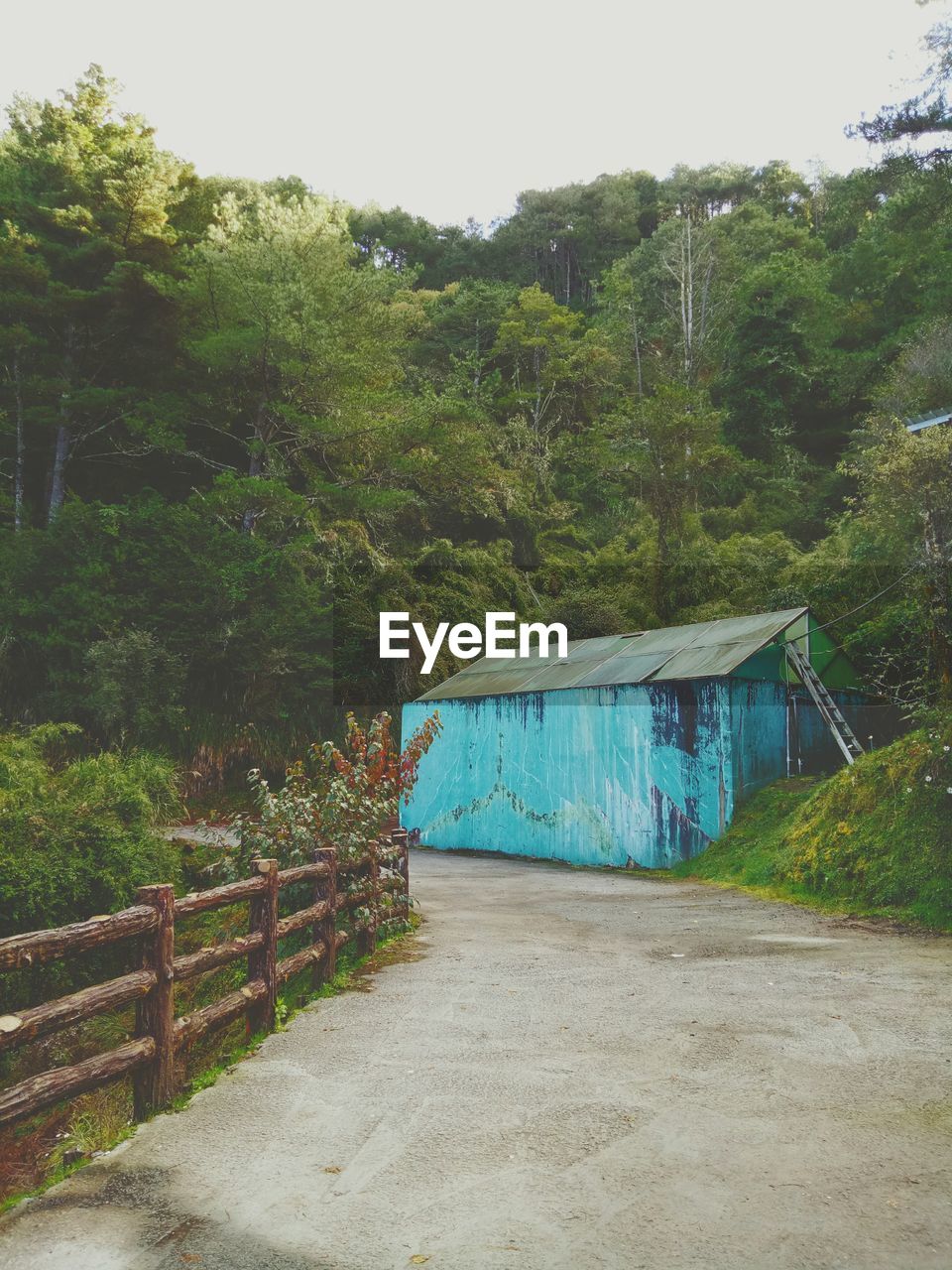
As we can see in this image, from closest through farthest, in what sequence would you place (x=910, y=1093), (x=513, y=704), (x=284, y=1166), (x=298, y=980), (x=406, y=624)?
(x=284, y=1166) → (x=910, y=1093) → (x=298, y=980) → (x=513, y=704) → (x=406, y=624)

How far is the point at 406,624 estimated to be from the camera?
2638cm

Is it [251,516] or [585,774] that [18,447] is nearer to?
[251,516]

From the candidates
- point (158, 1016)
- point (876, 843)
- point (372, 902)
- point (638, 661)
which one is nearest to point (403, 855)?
point (372, 902)

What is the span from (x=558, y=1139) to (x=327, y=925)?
3.34 meters

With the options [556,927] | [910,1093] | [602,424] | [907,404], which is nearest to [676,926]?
[556,927]

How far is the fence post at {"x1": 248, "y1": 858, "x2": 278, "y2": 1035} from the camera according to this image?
5684 millimetres

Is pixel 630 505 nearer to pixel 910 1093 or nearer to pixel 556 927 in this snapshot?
pixel 556 927

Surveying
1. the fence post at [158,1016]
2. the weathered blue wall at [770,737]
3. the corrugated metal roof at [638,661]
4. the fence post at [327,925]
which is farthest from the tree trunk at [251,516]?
the fence post at [158,1016]

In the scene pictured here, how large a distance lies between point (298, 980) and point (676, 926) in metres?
4.01

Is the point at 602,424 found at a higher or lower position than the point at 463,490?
higher

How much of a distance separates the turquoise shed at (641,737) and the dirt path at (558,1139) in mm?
8425

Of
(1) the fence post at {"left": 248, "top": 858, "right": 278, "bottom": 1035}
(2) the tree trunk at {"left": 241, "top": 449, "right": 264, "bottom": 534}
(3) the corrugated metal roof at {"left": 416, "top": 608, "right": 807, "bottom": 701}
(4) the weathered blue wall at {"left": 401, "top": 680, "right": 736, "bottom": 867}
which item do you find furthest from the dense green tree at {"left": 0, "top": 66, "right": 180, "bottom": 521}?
(1) the fence post at {"left": 248, "top": 858, "right": 278, "bottom": 1035}

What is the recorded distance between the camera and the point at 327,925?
6.98m

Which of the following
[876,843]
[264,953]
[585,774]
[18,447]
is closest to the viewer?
[264,953]
